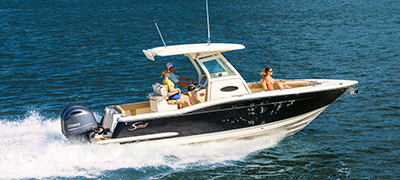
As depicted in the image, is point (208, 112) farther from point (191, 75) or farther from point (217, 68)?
point (191, 75)

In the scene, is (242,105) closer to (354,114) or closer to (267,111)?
(267,111)

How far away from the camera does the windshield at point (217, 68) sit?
810 cm

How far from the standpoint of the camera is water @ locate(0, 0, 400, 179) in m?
7.56

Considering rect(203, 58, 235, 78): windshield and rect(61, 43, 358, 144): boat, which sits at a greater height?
rect(203, 58, 235, 78): windshield

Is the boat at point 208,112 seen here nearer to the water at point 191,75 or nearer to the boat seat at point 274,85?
the water at point 191,75

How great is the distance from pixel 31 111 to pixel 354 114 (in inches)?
395

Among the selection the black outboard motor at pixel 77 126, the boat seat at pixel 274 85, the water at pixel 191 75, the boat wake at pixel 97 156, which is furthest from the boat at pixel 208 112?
the boat seat at pixel 274 85

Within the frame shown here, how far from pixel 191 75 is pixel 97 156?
9254mm

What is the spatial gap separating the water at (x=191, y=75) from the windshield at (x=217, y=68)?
1.51 m

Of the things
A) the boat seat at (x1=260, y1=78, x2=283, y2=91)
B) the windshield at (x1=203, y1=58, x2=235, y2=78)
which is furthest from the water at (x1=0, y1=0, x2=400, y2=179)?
the windshield at (x1=203, y1=58, x2=235, y2=78)

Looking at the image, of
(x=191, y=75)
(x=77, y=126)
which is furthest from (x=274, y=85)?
(x=191, y=75)

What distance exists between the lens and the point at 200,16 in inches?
1398

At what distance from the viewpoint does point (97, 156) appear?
7508 mm

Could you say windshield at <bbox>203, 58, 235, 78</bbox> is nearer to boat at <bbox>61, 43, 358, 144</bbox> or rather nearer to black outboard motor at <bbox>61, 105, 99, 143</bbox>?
boat at <bbox>61, 43, 358, 144</bbox>
